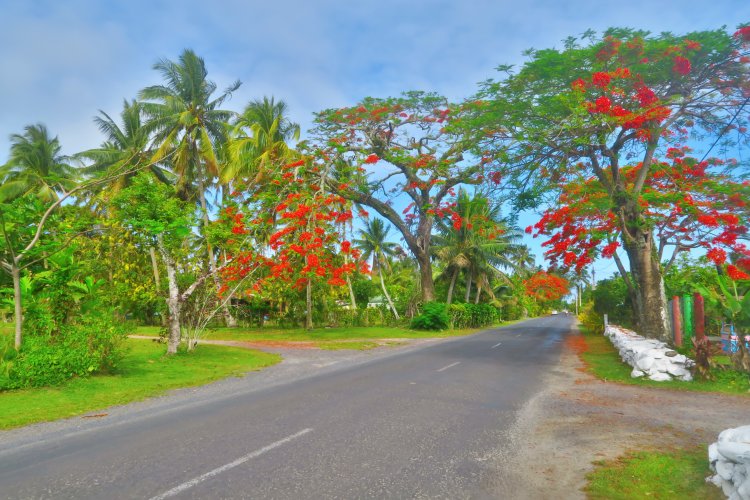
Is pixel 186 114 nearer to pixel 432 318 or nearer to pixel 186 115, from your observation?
pixel 186 115

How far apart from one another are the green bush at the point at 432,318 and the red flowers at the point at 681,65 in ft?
66.5

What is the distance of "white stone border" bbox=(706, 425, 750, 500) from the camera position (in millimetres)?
3702

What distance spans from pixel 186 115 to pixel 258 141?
445 cm

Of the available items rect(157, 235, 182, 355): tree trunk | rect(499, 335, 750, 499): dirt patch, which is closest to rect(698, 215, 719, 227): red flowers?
rect(499, 335, 750, 499): dirt patch

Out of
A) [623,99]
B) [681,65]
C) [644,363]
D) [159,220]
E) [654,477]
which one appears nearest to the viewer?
[654,477]

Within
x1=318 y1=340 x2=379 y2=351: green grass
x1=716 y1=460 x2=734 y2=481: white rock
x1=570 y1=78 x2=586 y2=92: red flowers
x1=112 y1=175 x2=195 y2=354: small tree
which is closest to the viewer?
x1=716 y1=460 x2=734 y2=481: white rock

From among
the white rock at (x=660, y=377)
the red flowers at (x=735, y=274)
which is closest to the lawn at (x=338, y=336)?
the white rock at (x=660, y=377)

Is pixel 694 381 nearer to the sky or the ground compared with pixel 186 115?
nearer to the ground

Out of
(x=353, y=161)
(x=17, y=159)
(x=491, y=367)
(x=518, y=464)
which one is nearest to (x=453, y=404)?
(x=518, y=464)

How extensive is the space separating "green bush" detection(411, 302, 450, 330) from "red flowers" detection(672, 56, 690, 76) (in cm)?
2028

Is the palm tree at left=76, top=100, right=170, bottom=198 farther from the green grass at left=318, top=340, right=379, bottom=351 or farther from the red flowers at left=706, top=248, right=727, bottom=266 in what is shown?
the red flowers at left=706, top=248, right=727, bottom=266

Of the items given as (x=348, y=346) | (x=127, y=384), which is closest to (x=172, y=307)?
(x=127, y=384)

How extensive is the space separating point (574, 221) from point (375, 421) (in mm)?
13191

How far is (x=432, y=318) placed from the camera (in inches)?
1190
